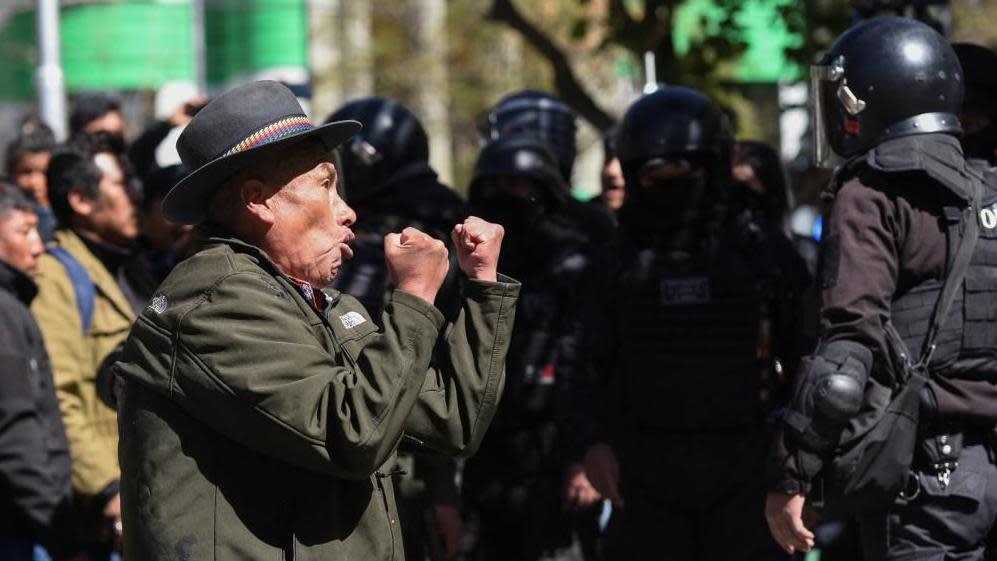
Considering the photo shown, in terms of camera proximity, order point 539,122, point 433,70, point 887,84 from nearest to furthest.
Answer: point 887,84 → point 539,122 → point 433,70

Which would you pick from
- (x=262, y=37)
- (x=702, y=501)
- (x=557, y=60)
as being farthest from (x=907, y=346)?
(x=262, y=37)

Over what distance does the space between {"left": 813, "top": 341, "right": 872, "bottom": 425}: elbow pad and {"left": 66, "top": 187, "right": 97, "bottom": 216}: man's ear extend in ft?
11.2

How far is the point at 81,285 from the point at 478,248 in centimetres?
324

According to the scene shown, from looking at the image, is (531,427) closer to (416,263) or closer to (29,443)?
(29,443)

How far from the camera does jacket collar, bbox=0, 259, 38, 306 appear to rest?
19.0ft

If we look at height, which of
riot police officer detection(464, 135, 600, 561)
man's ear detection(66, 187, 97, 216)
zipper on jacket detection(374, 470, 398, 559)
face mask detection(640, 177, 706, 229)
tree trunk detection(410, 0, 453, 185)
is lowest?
tree trunk detection(410, 0, 453, 185)

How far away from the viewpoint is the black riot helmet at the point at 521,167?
22.0ft

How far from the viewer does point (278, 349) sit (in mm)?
3322

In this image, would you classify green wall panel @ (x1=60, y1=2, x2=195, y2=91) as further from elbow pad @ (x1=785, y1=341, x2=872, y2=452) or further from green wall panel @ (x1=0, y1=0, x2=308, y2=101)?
elbow pad @ (x1=785, y1=341, x2=872, y2=452)

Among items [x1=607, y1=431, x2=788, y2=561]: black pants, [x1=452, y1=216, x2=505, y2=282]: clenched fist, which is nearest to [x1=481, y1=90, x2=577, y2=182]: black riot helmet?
[x1=607, y1=431, x2=788, y2=561]: black pants

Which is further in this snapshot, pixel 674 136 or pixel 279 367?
pixel 674 136

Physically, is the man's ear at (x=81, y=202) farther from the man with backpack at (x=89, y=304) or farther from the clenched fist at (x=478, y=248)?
the clenched fist at (x=478, y=248)

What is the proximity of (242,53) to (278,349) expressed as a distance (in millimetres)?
13773

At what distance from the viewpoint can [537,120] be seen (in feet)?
25.8
